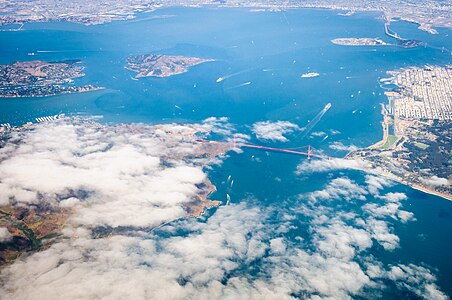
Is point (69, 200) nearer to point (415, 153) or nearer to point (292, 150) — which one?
point (292, 150)

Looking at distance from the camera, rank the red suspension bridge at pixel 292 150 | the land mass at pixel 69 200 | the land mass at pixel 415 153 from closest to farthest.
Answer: the land mass at pixel 69 200
the land mass at pixel 415 153
the red suspension bridge at pixel 292 150

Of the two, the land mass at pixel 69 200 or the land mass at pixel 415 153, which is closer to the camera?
the land mass at pixel 69 200

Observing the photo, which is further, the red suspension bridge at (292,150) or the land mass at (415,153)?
the red suspension bridge at (292,150)

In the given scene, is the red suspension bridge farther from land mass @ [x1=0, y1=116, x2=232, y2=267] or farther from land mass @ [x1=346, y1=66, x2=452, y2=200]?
land mass @ [x1=346, y1=66, x2=452, y2=200]

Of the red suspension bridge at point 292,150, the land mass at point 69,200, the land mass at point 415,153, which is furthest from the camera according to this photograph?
the red suspension bridge at point 292,150

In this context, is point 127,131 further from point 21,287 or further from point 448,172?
point 448,172

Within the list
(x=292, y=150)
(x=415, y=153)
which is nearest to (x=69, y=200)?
(x=292, y=150)

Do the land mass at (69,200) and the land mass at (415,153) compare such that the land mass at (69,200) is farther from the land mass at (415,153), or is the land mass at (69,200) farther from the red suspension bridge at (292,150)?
the land mass at (415,153)

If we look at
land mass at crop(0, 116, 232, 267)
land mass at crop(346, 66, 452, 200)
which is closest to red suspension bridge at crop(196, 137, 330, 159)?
land mass at crop(0, 116, 232, 267)

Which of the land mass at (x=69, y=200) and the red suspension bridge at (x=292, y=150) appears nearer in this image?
the land mass at (x=69, y=200)

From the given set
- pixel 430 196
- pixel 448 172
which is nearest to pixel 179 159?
pixel 430 196

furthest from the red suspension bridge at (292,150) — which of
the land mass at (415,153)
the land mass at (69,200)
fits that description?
the land mass at (415,153)
